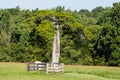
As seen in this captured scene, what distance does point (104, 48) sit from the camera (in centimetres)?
6328

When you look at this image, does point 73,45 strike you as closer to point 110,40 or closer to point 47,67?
point 110,40

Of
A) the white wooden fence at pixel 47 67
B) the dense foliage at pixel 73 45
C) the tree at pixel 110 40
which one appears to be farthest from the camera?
the dense foliage at pixel 73 45

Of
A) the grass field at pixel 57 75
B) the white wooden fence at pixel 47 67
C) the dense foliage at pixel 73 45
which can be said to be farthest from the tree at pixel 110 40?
the white wooden fence at pixel 47 67

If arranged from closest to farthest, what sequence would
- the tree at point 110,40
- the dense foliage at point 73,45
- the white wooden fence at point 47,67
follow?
the white wooden fence at point 47,67, the tree at point 110,40, the dense foliage at point 73,45

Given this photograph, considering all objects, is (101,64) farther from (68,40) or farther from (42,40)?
(42,40)

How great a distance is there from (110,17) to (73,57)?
1065 cm

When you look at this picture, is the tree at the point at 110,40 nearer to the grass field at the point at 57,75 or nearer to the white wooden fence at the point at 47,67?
the grass field at the point at 57,75

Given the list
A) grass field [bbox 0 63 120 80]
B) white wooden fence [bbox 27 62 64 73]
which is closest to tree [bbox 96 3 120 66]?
grass field [bbox 0 63 120 80]

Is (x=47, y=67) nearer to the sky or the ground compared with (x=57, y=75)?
nearer to the sky

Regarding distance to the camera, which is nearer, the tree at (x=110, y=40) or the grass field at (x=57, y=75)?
the grass field at (x=57, y=75)

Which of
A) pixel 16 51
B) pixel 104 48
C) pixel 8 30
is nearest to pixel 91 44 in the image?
pixel 104 48

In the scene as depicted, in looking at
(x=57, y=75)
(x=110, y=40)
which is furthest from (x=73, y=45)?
(x=57, y=75)

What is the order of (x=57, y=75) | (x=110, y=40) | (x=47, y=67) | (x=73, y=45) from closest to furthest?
(x=57, y=75) < (x=47, y=67) < (x=110, y=40) < (x=73, y=45)

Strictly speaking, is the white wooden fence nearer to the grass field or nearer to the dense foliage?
the grass field
